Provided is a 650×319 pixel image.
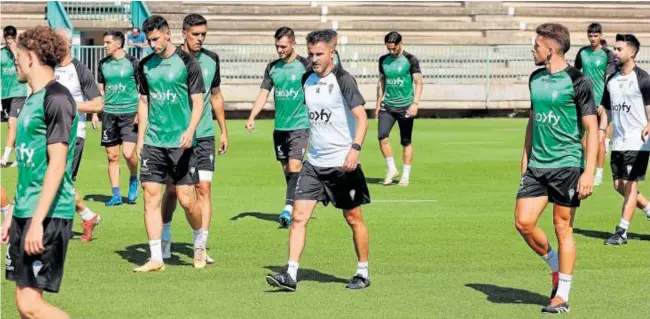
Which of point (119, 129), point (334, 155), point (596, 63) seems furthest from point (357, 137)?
point (596, 63)

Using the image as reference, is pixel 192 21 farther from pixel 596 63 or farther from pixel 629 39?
pixel 596 63

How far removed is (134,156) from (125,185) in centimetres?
236

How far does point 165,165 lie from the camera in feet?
36.1

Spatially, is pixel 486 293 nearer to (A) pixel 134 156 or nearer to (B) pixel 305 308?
(B) pixel 305 308

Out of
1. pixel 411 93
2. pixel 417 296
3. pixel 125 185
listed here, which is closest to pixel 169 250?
pixel 417 296

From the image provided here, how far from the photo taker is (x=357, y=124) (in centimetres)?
1009

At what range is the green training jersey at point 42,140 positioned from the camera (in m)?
6.88

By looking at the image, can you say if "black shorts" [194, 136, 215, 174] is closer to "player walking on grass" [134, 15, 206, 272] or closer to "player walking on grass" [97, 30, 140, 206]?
"player walking on grass" [134, 15, 206, 272]

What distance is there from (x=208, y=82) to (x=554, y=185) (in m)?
3.97

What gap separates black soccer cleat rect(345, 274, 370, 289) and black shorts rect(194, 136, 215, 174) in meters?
2.34

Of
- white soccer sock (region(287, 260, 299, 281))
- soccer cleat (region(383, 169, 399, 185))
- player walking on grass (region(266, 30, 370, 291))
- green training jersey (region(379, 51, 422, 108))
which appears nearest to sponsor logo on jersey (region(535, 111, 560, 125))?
player walking on grass (region(266, 30, 370, 291))

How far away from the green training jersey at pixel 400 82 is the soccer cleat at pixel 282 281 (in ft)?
29.9

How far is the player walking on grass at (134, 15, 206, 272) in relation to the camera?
10883 mm

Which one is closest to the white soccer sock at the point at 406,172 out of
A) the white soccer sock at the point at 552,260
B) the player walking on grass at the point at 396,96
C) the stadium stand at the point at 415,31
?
the player walking on grass at the point at 396,96
